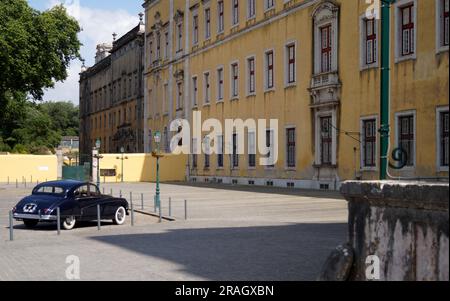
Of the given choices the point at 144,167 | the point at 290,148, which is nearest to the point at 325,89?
the point at 290,148

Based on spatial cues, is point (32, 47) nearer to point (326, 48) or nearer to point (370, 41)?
point (326, 48)

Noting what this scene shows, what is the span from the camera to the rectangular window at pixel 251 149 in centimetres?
4372

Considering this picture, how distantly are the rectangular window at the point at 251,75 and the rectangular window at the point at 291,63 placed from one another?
15.0ft

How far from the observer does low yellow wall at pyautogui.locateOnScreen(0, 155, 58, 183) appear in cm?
5969

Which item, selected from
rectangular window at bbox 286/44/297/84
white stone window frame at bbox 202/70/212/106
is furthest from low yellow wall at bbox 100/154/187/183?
rectangular window at bbox 286/44/297/84

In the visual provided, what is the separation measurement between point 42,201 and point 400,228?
1486cm

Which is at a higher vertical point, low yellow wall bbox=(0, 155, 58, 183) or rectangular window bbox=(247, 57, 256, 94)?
rectangular window bbox=(247, 57, 256, 94)

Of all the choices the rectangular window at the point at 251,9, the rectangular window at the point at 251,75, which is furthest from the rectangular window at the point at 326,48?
the rectangular window at the point at 251,9

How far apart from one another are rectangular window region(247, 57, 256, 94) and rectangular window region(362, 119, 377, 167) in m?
12.8

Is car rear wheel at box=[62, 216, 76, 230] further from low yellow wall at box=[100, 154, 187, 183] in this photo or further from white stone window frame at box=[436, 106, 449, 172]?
low yellow wall at box=[100, 154, 187, 183]

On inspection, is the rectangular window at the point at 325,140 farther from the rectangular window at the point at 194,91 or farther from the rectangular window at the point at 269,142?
the rectangular window at the point at 194,91

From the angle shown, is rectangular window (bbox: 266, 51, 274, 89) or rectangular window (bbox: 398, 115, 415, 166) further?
rectangular window (bbox: 266, 51, 274, 89)

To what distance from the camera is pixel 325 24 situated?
3578 centimetres
